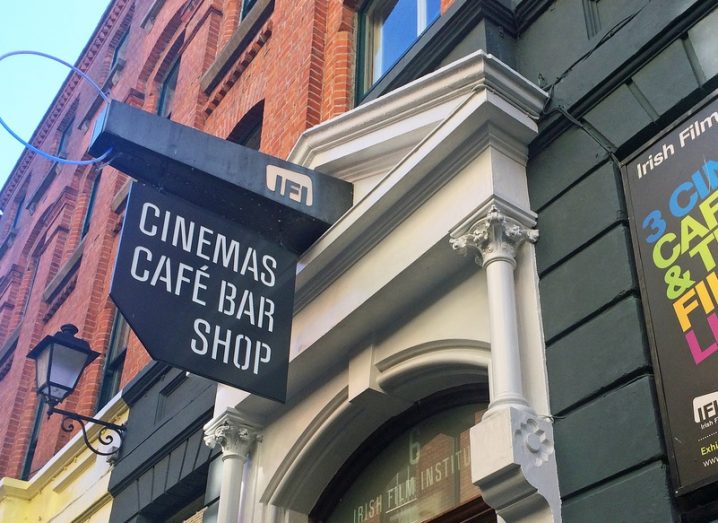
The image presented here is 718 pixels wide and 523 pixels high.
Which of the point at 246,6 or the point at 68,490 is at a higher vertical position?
the point at 246,6

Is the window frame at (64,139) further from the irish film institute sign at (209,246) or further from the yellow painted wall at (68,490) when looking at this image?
the irish film institute sign at (209,246)

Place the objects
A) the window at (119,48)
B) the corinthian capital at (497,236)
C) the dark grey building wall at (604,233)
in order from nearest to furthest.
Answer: the dark grey building wall at (604,233)
the corinthian capital at (497,236)
the window at (119,48)

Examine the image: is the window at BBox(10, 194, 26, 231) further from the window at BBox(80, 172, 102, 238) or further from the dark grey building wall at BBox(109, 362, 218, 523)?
the dark grey building wall at BBox(109, 362, 218, 523)

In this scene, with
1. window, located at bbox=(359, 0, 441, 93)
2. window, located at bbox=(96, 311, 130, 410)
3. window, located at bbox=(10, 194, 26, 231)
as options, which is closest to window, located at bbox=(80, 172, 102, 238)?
window, located at bbox=(96, 311, 130, 410)

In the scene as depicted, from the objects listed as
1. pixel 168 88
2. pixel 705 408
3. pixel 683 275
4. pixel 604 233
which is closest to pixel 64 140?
pixel 168 88

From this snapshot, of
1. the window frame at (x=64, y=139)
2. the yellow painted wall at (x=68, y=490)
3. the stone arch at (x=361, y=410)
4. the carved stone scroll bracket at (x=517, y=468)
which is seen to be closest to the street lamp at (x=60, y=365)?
the yellow painted wall at (x=68, y=490)

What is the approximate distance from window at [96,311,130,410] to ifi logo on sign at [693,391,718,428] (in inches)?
380

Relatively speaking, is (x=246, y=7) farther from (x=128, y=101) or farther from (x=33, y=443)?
(x=33, y=443)

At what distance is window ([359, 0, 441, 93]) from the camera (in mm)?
8188

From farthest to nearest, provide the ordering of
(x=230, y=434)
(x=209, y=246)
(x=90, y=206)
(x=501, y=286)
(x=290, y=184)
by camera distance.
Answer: (x=90, y=206) → (x=230, y=434) → (x=290, y=184) → (x=209, y=246) → (x=501, y=286)

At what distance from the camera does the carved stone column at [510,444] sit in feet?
13.7

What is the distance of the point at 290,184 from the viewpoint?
653cm

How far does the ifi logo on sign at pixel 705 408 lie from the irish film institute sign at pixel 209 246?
103 inches

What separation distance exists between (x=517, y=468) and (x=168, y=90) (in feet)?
41.2
